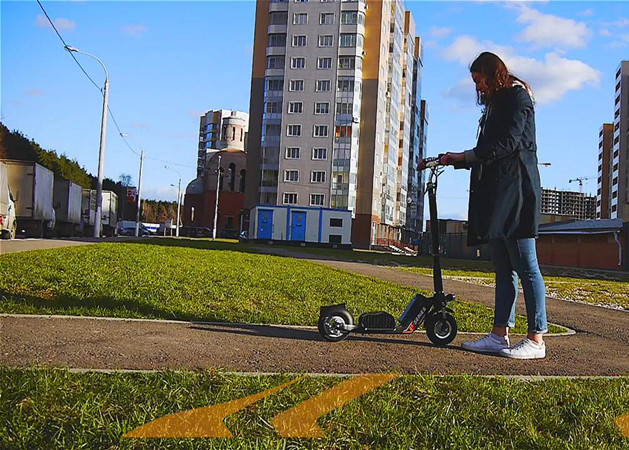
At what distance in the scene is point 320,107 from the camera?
2985 inches

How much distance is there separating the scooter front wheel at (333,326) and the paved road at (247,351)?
8cm

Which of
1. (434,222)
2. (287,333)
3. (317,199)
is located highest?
(317,199)

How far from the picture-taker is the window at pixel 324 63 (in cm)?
7531

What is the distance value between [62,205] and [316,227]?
2420 centimetres

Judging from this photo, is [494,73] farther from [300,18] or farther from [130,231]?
[130,231]

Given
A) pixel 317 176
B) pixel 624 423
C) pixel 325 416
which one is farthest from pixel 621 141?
pixel 325 416

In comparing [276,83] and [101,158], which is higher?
[276,83]

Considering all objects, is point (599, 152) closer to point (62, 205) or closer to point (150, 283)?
point (62, 205)

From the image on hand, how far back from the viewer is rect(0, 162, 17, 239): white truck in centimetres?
2444

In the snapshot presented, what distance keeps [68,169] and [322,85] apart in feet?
101

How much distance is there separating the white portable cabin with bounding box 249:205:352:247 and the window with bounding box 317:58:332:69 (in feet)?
81.4

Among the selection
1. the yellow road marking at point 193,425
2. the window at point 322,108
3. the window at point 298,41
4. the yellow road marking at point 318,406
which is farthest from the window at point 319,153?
the yellow road marking at point 193,425

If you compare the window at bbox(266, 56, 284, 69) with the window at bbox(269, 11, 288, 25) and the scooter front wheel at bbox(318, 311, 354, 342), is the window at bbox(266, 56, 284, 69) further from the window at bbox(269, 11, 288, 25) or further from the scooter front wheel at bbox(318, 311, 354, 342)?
the scooter front wheel at bbox(318, 311, 354, 342)

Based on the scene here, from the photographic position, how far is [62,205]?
119ft
